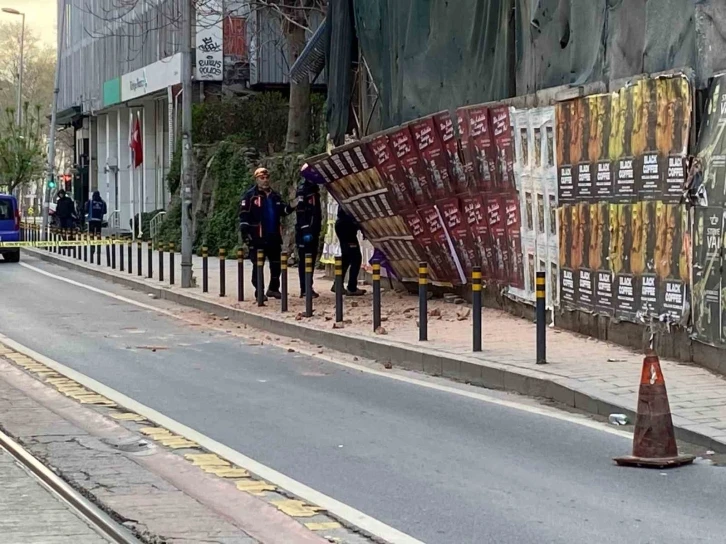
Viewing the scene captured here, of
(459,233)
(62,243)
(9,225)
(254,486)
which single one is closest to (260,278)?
(459,233)

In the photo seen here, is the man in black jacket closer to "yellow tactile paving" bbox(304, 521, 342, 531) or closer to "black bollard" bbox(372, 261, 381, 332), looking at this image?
"black bollard" bbox(372, 261, 381, 332)

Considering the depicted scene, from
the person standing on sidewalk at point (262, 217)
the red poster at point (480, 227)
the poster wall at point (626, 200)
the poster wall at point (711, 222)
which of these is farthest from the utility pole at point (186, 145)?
the poster wall at point (711, 222)

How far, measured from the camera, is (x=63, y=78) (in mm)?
71375

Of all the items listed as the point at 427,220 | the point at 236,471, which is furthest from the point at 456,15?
the point at 236,471

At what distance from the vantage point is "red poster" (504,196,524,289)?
1587cm

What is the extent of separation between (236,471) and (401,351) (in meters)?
5.79

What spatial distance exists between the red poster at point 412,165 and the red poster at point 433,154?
0.33ft

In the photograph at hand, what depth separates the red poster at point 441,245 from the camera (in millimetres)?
17812

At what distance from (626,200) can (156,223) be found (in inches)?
1203

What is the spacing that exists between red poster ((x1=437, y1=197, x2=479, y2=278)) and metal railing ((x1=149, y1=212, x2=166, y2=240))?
2266cm

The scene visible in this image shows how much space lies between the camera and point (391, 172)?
18500mm

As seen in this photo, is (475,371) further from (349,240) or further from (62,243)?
(62,243)

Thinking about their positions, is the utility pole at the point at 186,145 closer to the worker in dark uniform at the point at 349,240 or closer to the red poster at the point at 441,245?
the worker in dark uniform at the point at 349,240

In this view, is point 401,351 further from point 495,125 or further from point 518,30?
point 518,30
